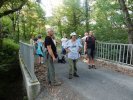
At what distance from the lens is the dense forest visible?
45.9 feet

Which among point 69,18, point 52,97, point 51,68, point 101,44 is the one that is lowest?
point 52,97

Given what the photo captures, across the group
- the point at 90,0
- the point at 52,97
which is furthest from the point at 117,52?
the point at 90,0

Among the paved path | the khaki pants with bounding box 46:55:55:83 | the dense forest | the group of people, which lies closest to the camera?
the paved path

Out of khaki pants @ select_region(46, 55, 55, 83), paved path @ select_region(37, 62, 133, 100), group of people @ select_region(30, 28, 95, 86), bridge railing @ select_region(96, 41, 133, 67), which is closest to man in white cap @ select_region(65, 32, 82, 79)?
group of people @ select_region(30, 28, 95, 86)

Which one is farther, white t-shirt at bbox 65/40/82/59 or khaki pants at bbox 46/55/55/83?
white t-shirt at bbox 65/40/82/59

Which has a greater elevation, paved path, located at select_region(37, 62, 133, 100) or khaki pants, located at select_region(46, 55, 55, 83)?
khaki pants, located at select_region(46, 55, 55, 83)

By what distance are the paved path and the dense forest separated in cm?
548

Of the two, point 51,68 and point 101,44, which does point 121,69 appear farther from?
point 51,68

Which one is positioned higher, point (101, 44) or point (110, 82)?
point (101, 44)

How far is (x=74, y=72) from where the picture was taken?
881cm

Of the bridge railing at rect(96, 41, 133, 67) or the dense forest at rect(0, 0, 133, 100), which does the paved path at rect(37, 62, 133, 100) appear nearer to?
the bridge railing at rect(96, 41, 133, 67)

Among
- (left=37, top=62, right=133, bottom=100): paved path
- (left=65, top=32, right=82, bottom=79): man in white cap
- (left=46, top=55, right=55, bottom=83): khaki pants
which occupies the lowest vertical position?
(left=37, top=62, right=133, bottom=100): paved path

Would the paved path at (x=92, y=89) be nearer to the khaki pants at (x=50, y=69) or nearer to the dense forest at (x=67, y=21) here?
the khaki pants at (x=50, y=69)

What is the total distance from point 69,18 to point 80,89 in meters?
27.0
